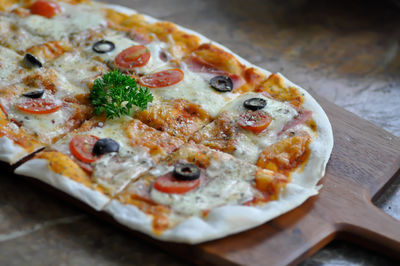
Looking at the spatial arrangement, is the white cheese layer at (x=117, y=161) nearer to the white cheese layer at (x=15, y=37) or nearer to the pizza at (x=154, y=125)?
the pizza at (x=154, y=125)

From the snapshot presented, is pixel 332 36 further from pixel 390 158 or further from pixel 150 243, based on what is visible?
pixel 150 243

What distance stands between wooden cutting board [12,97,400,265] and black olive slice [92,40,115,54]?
7.22 ft

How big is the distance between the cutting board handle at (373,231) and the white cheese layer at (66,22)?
13.8ft

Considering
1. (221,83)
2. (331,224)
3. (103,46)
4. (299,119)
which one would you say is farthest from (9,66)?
(331,224)

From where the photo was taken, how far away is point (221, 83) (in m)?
5.79

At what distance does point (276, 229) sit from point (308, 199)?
512 millimetres

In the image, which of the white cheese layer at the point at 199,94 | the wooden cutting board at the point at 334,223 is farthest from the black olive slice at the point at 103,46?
the wooden cutting board at the point at 334,223

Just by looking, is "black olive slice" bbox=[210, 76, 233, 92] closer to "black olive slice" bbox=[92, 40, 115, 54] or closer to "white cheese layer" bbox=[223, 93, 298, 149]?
"white cheese layer" bbox=[223, 93, 298, 149]

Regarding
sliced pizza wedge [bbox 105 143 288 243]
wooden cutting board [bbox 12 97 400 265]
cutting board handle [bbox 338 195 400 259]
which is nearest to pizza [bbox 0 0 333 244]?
sliced pizza wedge [bbox 105 143 288 243]

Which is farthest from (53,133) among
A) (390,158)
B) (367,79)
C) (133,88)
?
(367,79)

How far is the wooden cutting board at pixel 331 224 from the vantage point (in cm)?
404

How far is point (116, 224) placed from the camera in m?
4.35

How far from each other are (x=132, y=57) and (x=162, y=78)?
586 millimetres

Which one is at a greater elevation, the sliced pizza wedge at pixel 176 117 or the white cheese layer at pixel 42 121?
the sliced pizza wedge at pixel 176 117
